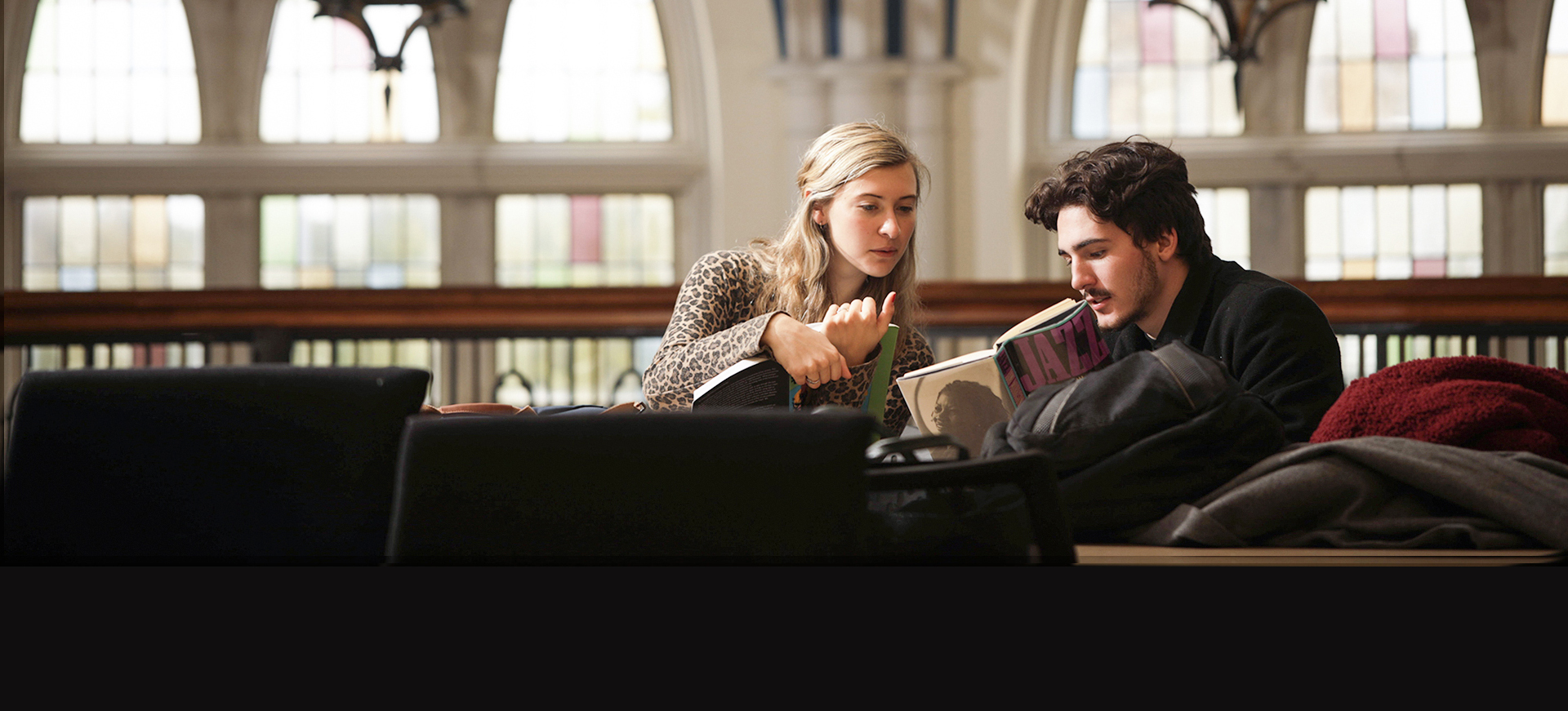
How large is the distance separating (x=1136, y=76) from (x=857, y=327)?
20.7ft

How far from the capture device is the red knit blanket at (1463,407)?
952 mm

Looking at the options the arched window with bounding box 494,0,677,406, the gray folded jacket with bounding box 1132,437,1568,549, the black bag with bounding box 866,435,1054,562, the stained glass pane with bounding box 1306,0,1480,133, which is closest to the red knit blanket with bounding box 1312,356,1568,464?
the gray folded jacket with bounding box 1132,437,1568,549

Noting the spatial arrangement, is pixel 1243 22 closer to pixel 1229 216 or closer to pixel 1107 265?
pixel 1229 216

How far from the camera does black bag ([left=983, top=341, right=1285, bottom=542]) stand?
886 millimetres

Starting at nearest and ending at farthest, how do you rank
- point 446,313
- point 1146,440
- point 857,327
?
point 1146,440
point 857,327
point 446,313

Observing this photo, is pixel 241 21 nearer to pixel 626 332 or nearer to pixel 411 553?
pixel 626 332

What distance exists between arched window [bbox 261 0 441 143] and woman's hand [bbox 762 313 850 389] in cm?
621

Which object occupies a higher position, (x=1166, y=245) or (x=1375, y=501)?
(x=1166, y=245)

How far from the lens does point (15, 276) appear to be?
269 inches

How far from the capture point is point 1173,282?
1513mm

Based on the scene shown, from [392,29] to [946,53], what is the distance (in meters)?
3.57

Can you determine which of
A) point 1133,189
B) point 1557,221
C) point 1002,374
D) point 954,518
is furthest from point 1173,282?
point 1557,221

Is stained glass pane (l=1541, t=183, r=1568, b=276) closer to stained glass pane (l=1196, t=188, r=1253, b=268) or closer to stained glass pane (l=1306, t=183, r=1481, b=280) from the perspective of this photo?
stained glass pane (l=1306, t=183, r=1481, b=280)

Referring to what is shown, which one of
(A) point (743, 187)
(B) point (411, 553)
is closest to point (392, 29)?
(A) point (743, 187)
